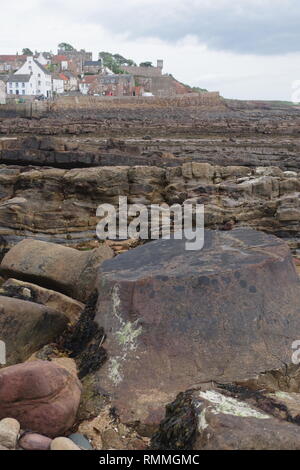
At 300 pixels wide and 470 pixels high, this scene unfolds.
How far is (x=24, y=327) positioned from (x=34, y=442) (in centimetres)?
149

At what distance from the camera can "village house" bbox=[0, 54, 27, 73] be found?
10288cm

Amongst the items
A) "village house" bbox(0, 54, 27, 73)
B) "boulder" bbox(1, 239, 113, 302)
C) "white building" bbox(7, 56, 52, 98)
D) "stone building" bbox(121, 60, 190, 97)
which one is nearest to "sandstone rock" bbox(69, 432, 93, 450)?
"boulder" bbox(1, 239, 113, 302)

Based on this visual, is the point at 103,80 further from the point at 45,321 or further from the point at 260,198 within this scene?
the point at 45,321

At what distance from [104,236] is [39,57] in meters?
106

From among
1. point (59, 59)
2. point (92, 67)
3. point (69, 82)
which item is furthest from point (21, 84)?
point (59, 59)

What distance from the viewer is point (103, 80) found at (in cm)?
7725

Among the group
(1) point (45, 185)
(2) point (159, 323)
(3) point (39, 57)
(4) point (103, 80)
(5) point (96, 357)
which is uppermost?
(3) point (39, 57)

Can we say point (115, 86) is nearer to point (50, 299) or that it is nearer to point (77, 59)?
point (77, 59)

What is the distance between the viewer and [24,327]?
4293 millimetres

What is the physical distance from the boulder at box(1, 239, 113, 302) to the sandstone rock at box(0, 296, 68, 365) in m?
1.06

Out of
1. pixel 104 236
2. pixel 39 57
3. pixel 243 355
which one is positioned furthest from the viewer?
pixel 39 57

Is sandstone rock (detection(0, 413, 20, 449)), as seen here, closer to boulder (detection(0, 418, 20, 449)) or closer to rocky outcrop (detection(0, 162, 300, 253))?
boulder (detection(0, 418, 20, 449))

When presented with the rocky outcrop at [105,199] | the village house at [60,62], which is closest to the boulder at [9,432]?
the rocky outcrop at [105,199]

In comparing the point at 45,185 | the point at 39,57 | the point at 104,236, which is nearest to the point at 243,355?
the point at 104,236
